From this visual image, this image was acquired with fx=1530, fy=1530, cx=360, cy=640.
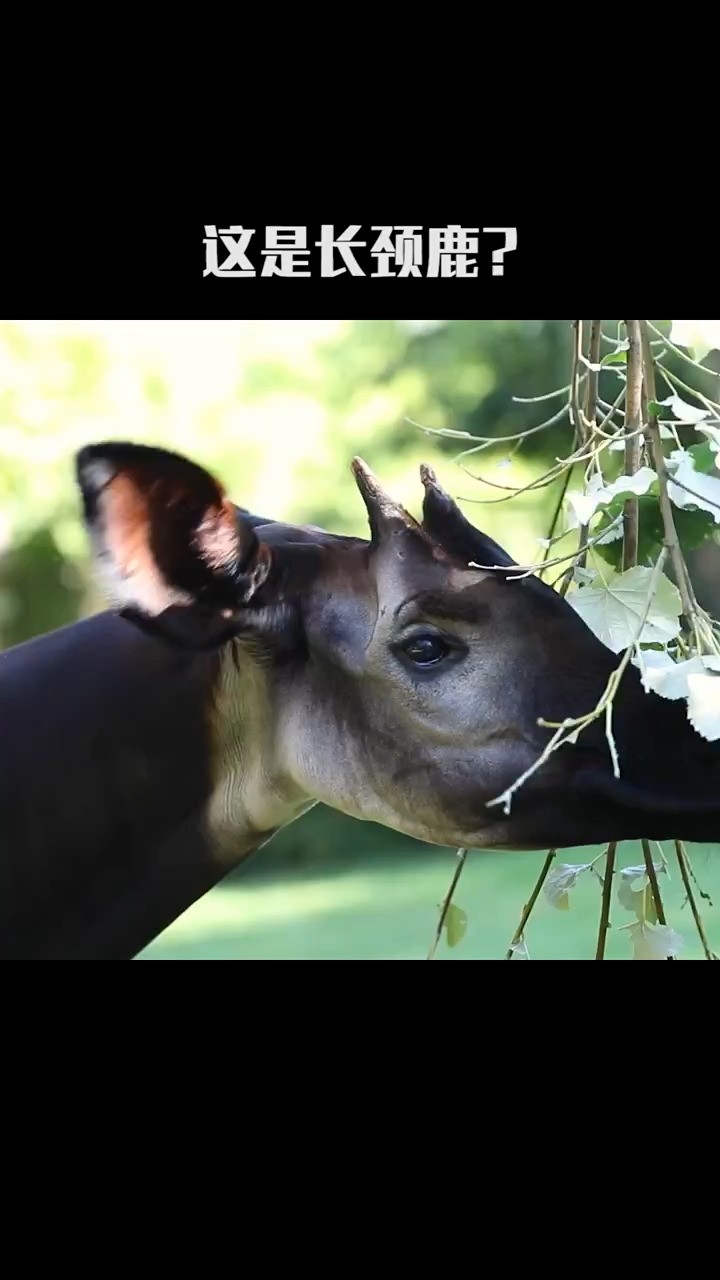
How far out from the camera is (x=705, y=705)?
1.32 m

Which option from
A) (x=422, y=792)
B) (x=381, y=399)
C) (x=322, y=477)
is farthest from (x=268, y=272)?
(x=381, y=399)

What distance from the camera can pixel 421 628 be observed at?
1.55 meters

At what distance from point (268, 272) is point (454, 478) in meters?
3.78

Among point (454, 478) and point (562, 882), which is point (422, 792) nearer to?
point (562, 882)

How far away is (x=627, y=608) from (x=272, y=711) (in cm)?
40

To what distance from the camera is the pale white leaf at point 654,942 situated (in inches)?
69.8

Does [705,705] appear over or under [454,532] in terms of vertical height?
under

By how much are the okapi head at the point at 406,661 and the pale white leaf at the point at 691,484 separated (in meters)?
→ 0.16

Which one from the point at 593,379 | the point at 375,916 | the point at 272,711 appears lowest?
the point at 375,916

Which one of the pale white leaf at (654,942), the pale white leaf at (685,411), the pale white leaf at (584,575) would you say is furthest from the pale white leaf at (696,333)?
the pale white leaf at (654,942)

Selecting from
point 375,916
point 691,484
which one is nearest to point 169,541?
point 691,484

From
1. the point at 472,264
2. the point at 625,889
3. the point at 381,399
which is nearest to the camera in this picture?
the point at 625,889

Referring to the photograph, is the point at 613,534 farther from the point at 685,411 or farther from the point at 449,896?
the point at 449,896

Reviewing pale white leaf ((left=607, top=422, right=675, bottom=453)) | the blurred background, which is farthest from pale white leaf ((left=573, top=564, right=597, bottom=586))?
the blurred background
